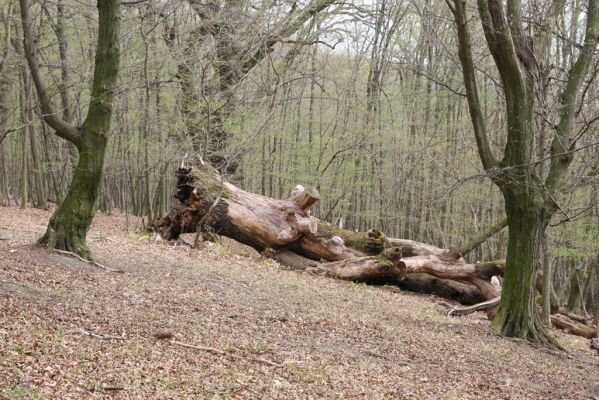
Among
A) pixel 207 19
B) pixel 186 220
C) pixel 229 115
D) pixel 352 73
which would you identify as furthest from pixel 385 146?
Answer: pixel 186 220

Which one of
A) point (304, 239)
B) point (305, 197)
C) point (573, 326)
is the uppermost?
point (305, 197)

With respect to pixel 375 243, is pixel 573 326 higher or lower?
lower

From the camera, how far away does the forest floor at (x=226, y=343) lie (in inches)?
196

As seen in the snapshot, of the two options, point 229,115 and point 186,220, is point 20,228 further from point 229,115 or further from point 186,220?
point 229,115

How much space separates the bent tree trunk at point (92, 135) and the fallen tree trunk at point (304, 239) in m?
4.49

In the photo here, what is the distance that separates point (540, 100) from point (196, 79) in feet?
31.1

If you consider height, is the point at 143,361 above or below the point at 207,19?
below

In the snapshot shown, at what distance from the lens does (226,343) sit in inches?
257

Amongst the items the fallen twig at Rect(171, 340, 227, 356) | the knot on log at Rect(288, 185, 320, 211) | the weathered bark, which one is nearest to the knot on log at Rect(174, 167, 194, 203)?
the knot on log at Rect(288, 185, 320, 211)

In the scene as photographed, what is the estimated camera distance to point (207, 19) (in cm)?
1650

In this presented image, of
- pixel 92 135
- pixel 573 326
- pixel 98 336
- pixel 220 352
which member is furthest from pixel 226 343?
pixel 573 326

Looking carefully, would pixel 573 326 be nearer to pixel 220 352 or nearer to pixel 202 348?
pixel 220 352

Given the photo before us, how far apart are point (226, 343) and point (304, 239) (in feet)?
26.6

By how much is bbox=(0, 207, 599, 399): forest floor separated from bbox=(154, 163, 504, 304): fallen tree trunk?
7.34ft
